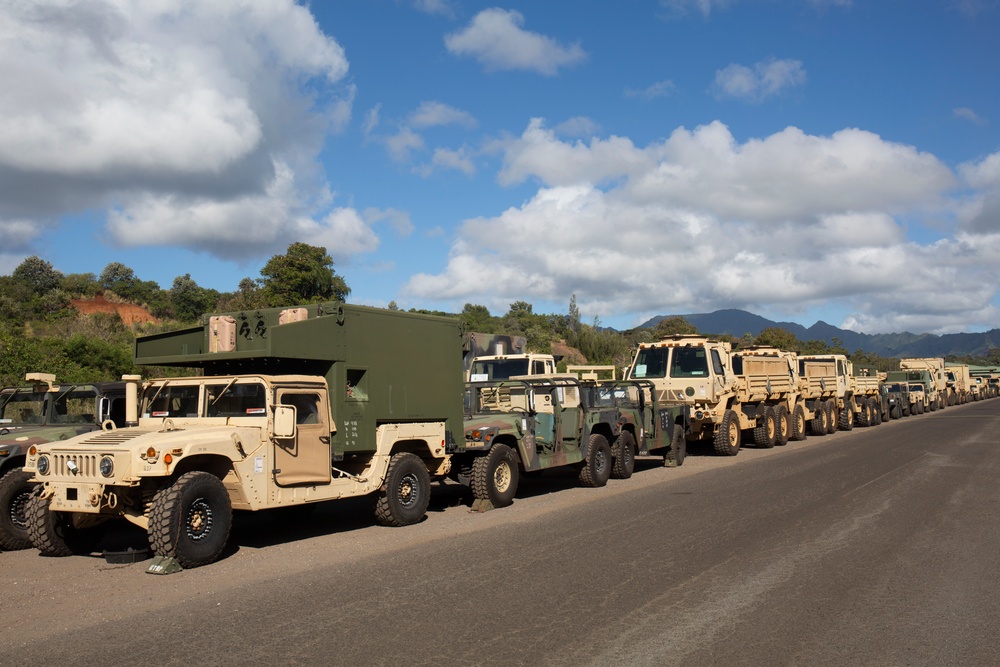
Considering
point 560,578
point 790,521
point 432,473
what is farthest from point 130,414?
point 790,521

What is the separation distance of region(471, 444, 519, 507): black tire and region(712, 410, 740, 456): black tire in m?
9.28

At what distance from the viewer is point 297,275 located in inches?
1375

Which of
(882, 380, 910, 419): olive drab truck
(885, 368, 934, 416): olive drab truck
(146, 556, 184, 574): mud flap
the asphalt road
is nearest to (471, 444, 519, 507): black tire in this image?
the asphalt road

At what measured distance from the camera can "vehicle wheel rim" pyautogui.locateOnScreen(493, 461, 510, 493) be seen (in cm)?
1216

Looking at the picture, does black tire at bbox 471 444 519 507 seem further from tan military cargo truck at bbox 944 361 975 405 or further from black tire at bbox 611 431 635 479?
tan military cargo truck at bbox 944 361 975 405

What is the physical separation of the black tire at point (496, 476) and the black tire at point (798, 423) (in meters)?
15.9

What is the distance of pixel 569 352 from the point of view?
5772 cm

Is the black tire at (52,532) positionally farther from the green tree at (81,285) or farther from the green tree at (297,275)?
the green tree at (81,285)

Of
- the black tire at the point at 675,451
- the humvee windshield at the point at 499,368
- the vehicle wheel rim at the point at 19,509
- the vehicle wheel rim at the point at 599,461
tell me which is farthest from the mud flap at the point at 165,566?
the humvee windshield at the point at 499,368

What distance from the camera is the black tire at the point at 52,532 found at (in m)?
8.78

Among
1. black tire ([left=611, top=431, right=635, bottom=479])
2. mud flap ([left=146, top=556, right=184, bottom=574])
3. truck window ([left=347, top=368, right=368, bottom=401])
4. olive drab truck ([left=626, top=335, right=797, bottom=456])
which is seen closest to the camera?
mud flap ([left=146, top=556, right=184, bottom=574])

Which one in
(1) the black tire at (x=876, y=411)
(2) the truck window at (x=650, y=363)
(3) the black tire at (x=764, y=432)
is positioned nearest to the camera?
(2) the truck window at (x=650, y=363)

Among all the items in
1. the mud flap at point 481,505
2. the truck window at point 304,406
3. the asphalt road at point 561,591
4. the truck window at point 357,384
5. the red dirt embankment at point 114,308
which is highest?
the red dirt embankment at point 114,308

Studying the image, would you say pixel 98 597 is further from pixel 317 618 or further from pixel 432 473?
pixel 432 473
